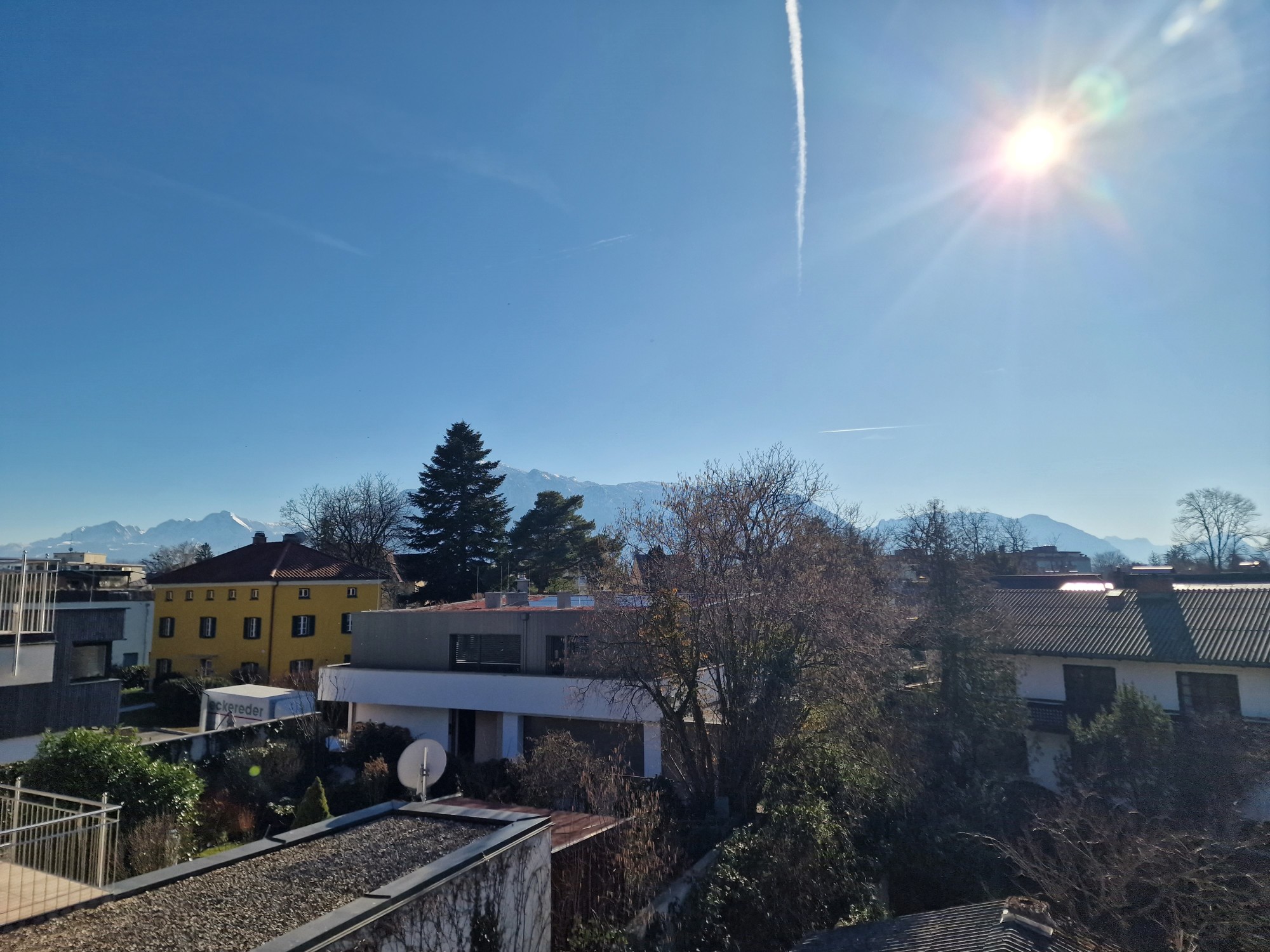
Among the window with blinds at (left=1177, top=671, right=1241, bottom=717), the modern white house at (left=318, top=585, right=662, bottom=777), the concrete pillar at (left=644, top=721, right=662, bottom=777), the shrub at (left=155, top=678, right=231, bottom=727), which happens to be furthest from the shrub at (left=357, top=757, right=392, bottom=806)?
the window with blinds at (left=1177, top=671, right=1241, bottom=717)

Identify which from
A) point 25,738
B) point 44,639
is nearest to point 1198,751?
point 44,639

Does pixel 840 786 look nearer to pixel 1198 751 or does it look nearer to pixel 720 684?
pixel 720 684

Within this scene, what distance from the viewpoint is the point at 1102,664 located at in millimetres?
22500

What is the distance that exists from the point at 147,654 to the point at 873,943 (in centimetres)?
4273

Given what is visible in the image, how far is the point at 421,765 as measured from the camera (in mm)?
Answer: 11477

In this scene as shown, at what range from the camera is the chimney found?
831cm

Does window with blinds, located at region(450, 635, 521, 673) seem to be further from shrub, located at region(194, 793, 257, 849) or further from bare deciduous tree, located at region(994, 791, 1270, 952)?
bare deciduous tree, located at region(994, 791, 1270, 952)

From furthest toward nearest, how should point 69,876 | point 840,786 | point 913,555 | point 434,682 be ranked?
point 913,555 → point 434,682 → point 840,786 → point 69,876

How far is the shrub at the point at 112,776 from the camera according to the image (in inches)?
507

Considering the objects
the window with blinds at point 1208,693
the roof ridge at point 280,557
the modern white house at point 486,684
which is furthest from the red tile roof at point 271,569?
the window with blinds at point 1208,693

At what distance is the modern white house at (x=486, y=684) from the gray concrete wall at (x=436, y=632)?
0.03 meters

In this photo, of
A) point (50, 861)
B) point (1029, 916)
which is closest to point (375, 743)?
point (50, 861)

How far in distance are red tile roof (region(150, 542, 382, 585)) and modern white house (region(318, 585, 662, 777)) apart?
12.2 m

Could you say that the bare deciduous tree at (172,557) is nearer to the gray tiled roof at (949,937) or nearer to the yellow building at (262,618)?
the yellow building at (262,618)
